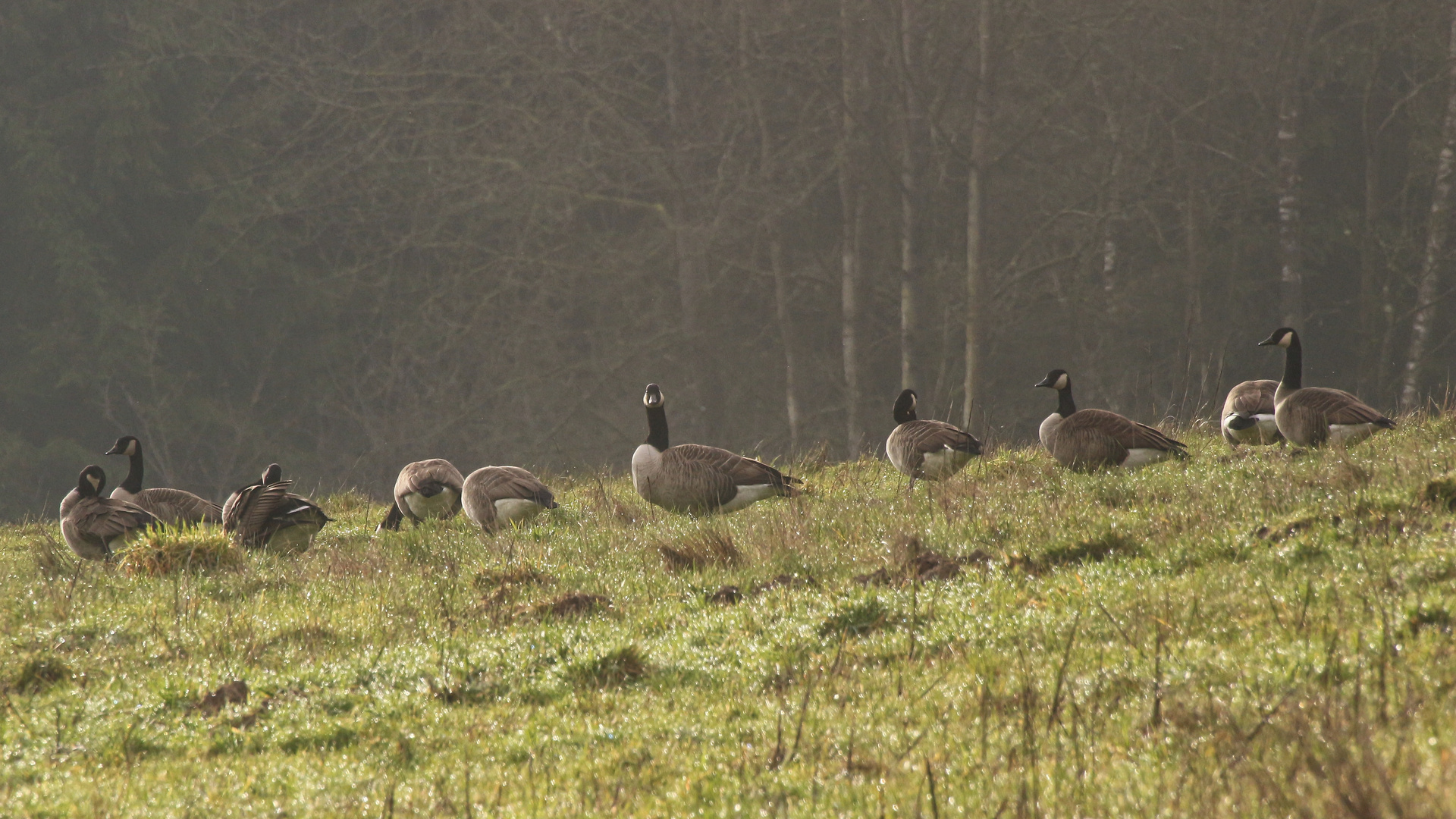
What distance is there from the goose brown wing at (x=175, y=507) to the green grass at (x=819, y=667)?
2361 millimetres

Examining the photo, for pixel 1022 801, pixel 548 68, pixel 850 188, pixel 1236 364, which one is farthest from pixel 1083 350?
pixel 1022 801

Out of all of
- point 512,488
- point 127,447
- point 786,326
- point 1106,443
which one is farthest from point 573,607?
point 786,326

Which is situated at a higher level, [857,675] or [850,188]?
[850,188]

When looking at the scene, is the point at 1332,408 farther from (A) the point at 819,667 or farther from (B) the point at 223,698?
(B) the point at 223,698

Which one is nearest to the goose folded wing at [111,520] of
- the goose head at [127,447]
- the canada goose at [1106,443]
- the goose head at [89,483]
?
the goose head at [89,483]

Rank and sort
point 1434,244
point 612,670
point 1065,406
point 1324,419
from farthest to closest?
point 1434,244, point 1065,406, point 1324,419, point 612,670

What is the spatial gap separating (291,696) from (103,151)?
115 feet

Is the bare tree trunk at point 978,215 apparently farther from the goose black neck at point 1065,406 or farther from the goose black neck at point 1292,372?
the goose black neck at point 1292,372

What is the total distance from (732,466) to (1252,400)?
5271 millimetres

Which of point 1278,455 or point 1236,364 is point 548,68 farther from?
point 1278,455

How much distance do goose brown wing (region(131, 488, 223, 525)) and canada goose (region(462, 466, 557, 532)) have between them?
9.28 feet

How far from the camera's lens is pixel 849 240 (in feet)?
96.0

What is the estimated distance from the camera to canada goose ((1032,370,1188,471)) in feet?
38.8

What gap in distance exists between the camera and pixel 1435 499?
7656mm
